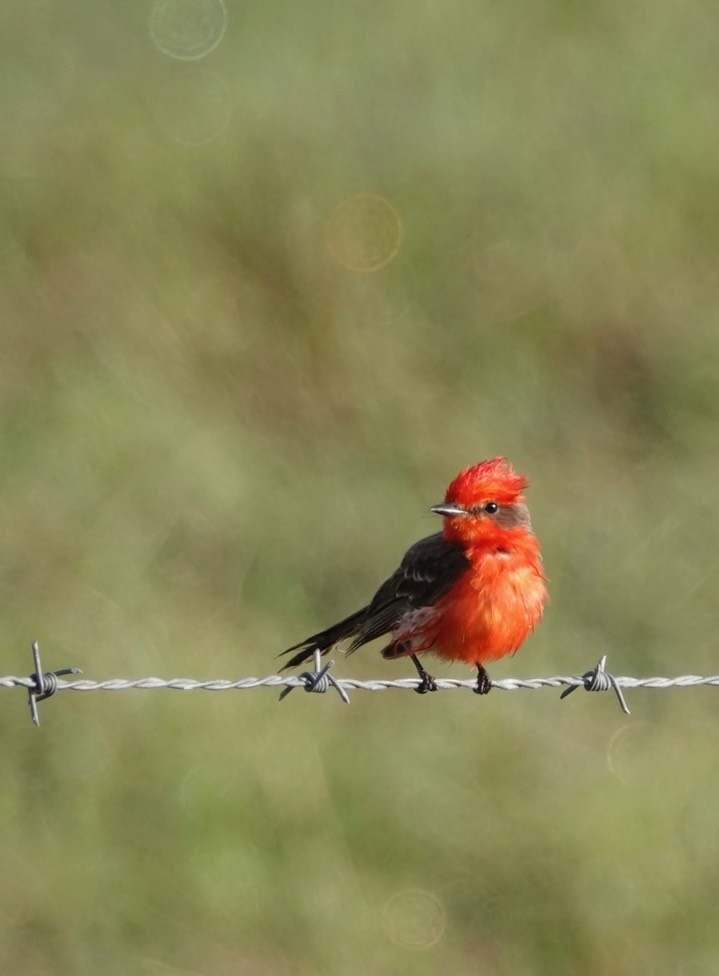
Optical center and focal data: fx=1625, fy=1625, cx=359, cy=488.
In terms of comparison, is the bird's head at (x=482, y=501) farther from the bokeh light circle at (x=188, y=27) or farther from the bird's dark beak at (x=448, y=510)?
the bokeh light circle at (x=188, y=27)

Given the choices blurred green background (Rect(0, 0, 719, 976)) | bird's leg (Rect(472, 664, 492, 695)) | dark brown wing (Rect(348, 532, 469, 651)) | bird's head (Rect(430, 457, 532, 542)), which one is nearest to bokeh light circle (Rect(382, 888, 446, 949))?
blurred green background (Rect(0, 0, 719, 976))

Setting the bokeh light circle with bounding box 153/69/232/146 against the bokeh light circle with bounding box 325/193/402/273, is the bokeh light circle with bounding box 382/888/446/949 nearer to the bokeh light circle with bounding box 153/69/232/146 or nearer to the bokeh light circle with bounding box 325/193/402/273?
the bokeh light circle with bounding box 325/193/402/273

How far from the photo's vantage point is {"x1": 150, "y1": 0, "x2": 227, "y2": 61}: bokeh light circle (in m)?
11.4

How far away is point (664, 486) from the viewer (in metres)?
9.82

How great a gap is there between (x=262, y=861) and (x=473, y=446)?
3.44m

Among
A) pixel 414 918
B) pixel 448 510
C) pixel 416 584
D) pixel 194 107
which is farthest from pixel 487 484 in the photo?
pixel 194 107

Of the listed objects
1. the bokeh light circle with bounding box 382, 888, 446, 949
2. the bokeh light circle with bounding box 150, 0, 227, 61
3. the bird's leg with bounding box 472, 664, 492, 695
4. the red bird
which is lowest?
the bokeh light circle with bounding box 382, 888, 446, 949

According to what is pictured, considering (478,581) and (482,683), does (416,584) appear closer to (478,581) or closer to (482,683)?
(478,581)

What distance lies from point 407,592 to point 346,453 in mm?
3455

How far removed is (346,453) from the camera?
970cm

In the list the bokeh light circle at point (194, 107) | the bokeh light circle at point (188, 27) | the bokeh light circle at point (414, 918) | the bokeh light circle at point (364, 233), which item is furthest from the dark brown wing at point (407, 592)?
the bokeh light circle at point (188, 27)

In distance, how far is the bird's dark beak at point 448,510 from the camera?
19.6 feet

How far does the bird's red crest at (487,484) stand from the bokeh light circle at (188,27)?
243 inches

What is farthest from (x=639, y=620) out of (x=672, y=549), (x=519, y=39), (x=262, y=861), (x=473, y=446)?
(x=519, y=39)
